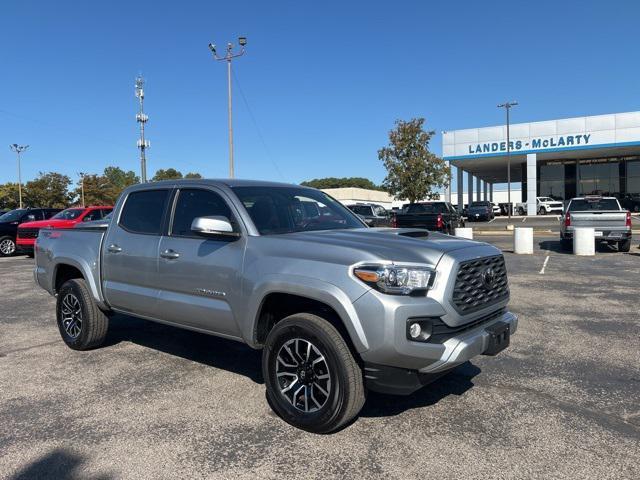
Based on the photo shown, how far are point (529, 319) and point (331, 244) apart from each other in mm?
4479

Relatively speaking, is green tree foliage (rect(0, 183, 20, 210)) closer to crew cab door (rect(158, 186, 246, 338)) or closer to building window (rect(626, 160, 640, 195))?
building window (rect(626, 160, 640, 195))

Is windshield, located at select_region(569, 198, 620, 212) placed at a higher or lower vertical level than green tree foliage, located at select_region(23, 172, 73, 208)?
lower

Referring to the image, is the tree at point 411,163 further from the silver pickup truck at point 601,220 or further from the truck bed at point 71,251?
the truck bed at point 71,251

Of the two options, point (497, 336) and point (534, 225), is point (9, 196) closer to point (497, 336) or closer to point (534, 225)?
point (534, 225)

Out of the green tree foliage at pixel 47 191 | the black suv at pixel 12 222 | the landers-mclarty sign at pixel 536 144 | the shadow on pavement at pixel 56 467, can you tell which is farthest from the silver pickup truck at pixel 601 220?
the green tree foliage at pixel 47 191

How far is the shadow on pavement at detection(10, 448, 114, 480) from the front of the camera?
313 centimetres

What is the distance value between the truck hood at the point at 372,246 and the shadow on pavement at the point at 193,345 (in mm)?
1576

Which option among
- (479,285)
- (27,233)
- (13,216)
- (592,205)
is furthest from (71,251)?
(592,205)

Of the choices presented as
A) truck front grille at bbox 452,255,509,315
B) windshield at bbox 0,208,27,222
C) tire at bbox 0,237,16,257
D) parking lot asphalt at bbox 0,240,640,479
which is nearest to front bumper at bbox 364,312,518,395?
truck front grille at bbox 452,255,509,315

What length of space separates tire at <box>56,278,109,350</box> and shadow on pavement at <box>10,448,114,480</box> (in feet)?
7.44

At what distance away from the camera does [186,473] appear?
10.3 ft

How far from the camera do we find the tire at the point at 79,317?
5.55m

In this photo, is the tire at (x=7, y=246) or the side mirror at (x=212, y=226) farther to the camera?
the tire at (x=7, y=246)

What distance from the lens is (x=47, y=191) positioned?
78875 millimetres
